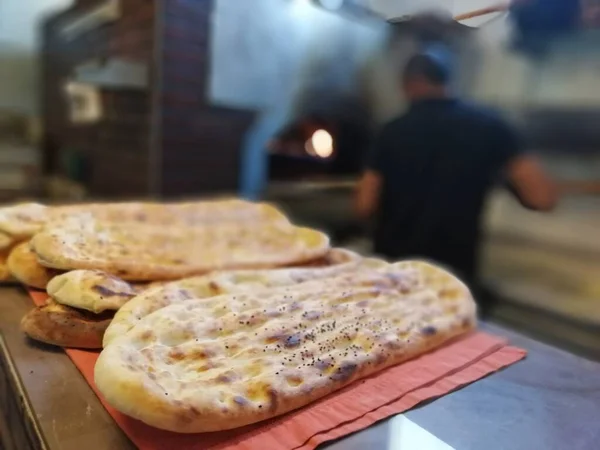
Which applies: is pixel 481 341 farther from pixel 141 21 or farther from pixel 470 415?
pixel 141 21

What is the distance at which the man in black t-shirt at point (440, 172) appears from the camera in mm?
1907

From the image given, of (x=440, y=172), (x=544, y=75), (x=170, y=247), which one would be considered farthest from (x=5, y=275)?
(x=544, y=75)

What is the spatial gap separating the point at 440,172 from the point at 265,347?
1.33 meters

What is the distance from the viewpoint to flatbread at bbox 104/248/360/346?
81cm

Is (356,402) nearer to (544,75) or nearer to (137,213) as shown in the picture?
(137,213)

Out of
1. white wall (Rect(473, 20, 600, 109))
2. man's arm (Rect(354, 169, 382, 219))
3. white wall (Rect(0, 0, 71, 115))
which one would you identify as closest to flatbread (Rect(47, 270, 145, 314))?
man's arm (Rect(354, 169, 382, 219))

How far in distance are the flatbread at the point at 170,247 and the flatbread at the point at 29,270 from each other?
3cm

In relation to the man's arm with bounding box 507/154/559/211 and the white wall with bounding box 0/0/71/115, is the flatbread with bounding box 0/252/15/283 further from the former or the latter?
the white wall with bounding box 0/0/71/115

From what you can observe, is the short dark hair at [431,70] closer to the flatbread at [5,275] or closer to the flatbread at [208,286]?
the flatbread at [208,286]

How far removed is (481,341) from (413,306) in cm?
13

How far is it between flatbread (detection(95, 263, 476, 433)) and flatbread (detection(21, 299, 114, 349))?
117mm

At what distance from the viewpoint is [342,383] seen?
30.5 inches

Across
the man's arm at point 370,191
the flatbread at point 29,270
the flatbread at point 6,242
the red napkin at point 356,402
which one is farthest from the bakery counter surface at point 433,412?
the man's arm at point 370,191

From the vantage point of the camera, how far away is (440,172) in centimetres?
197
